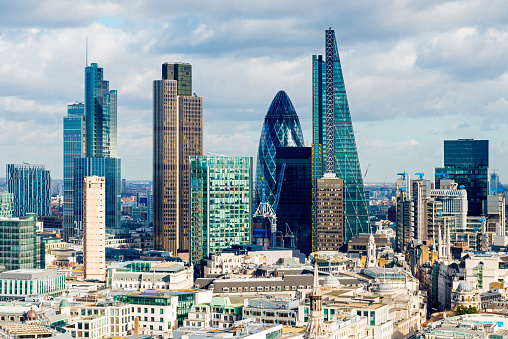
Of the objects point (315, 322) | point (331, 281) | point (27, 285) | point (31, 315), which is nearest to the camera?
point (315, 322)

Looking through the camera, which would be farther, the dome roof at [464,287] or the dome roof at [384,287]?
the dome roof at [464,287]

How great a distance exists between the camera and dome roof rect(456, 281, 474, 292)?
626 feet

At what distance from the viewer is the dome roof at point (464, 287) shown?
191 m

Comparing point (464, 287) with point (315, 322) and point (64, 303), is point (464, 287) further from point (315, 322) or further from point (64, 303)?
point (315, 322)

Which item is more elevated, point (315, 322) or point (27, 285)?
point (27, 285)

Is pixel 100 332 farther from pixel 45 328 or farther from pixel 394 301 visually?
pixel 394 301

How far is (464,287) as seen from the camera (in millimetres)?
191375

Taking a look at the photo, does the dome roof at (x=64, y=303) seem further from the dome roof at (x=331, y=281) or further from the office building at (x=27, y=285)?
the dome roof at (x=331, y=281)

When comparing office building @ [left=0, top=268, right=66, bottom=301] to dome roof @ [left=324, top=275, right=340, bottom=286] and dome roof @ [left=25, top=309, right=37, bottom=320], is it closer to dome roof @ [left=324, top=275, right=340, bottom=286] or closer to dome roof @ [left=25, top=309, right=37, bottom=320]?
dome roof @ [left=25, top=309, right=37, bottom=320]

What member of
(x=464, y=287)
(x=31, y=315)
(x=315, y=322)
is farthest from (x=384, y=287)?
(x=31, y=315)

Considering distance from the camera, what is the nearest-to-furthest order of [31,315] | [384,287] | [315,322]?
[315,322], [31,315], [384,287]

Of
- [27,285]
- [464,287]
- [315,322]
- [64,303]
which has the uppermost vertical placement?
[27,285]

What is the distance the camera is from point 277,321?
15550 centimetres

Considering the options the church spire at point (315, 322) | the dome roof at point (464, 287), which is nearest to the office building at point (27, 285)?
the dome roof at point (464, 287)
